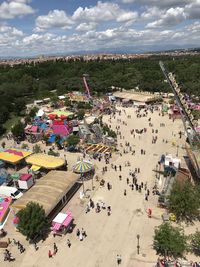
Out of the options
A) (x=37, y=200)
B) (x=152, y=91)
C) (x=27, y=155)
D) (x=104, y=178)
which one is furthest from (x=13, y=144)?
(x=152, y=91)

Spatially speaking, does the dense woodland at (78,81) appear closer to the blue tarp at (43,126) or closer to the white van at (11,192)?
the blue tarp at (43,126)

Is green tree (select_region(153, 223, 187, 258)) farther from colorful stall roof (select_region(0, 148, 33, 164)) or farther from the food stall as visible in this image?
colorful stall roof (select_region(0, 148, 33, 164))

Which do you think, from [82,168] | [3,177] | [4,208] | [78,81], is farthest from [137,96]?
[4,208]

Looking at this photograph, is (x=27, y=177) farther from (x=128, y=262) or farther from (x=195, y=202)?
(x=195, y=202)

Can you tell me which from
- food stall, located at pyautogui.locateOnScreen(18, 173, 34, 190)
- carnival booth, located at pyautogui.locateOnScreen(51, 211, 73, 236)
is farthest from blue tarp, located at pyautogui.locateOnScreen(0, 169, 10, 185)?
carnival booth, located at pyautogui.locateOnScreen(51, 211, 73, 236)

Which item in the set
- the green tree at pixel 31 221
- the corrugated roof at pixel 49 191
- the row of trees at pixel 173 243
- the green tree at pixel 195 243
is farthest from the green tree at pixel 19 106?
the green tree at pixel 195 243

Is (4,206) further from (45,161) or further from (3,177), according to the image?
(45,161)
